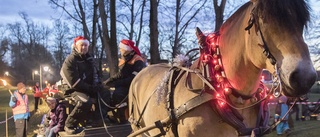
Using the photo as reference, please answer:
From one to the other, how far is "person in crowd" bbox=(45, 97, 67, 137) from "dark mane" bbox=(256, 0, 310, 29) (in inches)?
182

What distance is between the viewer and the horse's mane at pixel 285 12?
2.28 meters

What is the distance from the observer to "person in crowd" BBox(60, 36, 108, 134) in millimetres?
5195

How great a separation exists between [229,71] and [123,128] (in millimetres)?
3082

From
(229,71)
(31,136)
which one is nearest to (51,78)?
(31,136)

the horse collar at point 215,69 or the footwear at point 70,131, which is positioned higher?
the horse collar at point 215,69

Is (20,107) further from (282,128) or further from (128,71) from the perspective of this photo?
(282,128)

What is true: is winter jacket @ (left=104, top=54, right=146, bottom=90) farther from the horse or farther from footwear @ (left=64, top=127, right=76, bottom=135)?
the horse

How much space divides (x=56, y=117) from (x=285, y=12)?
5705mm

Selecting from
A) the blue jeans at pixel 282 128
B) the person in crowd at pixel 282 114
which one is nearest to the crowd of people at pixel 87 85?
the person in crowd at pixel 282 114

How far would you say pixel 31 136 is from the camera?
39.7 ft

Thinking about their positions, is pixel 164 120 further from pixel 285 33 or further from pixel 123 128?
pixel 123 128

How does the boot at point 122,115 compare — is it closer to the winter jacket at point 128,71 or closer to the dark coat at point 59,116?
the winter jacket at point 128,71

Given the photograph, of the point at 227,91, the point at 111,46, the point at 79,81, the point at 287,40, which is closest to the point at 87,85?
the point at 79,81

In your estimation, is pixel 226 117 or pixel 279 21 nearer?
pixel 279 21
